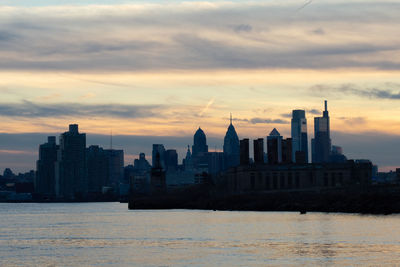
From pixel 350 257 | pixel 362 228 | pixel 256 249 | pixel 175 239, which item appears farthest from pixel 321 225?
pixel 350 257

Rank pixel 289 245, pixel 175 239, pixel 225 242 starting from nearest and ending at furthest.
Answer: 1. pixel 289 245
2. pixel 225 242
3. pixel 175 239

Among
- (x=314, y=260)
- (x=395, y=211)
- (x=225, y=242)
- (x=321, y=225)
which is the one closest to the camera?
(x=314, y=260)

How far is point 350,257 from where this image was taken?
3344 inches

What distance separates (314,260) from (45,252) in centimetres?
3293

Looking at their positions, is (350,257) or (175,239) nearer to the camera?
(350,257)

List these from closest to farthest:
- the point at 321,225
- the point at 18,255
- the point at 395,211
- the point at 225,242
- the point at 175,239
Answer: the point at 18,255 → the point at 225,242 → the point at 175,239 → the point at 321,225 → the point at 395,211

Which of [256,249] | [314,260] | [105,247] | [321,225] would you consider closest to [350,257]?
[314,260]

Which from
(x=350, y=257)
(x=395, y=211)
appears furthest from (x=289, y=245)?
A: (x=395, y=211)

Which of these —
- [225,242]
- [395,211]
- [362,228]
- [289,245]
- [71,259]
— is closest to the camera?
[71,259]

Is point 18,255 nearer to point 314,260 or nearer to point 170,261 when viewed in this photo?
point 170,261

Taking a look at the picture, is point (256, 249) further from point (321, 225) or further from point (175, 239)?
point (321, 225)

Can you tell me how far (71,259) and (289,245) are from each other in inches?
1069

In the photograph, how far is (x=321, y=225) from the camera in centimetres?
14100

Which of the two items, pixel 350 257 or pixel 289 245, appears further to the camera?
pixel 289 245
